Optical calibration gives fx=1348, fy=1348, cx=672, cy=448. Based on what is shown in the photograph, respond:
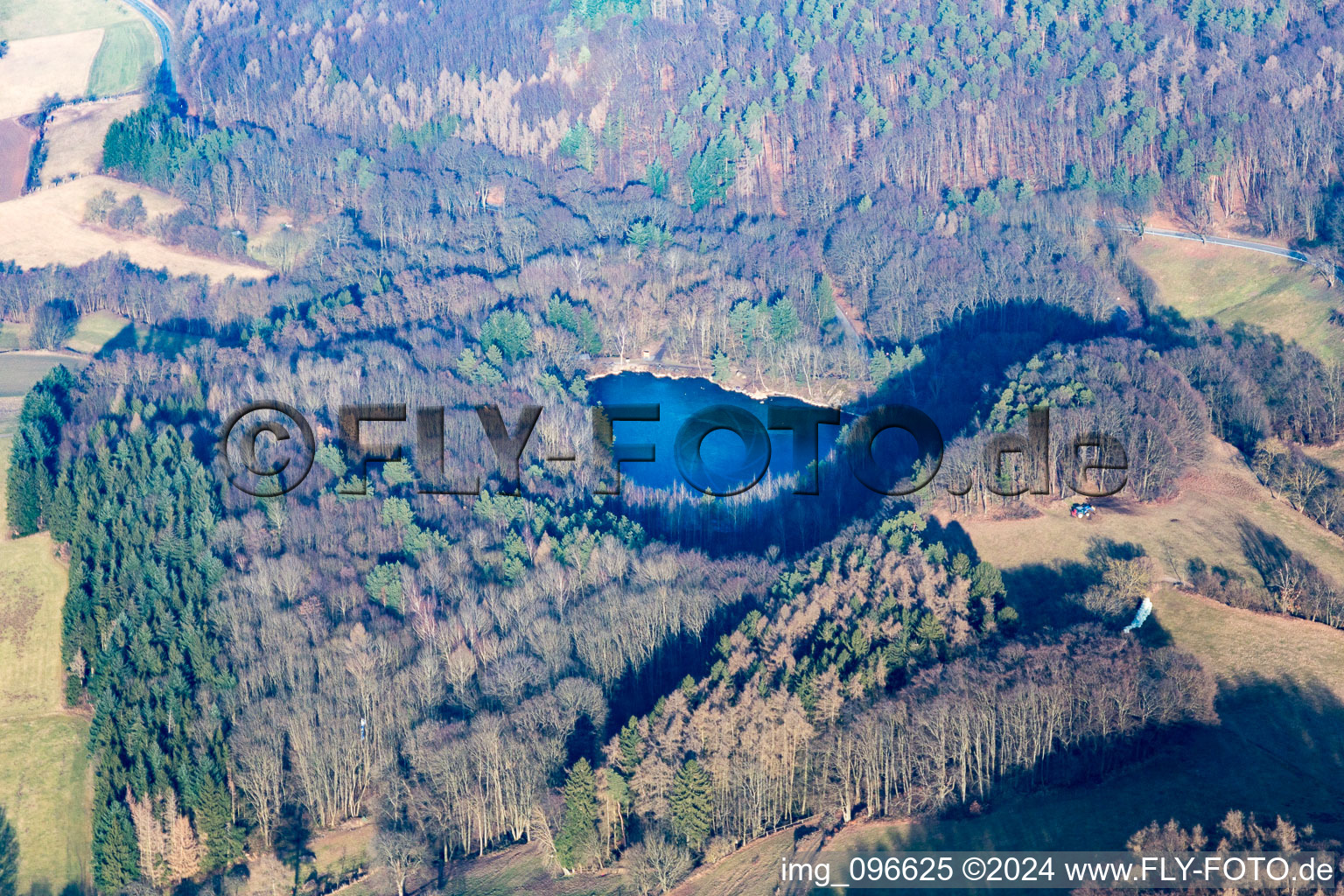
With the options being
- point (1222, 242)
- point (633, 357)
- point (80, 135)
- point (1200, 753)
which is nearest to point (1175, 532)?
point (1200, 753)

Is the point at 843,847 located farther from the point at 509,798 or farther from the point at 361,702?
the point at 361,702

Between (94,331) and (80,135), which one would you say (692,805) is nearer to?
(94,331)

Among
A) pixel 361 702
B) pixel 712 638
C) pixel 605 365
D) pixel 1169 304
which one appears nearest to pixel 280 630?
pixel 361 702

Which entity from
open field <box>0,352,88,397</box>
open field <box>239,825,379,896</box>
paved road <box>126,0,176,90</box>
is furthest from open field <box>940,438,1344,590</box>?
paved road <box>126,0,176,90</box>

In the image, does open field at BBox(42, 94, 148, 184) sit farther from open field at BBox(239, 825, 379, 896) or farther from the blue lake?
open field at BBox(239, 825, 379, 896)

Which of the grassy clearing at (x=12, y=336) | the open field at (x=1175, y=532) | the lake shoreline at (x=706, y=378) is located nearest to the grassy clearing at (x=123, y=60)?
the grassy clearing at (x=12, y=336)
